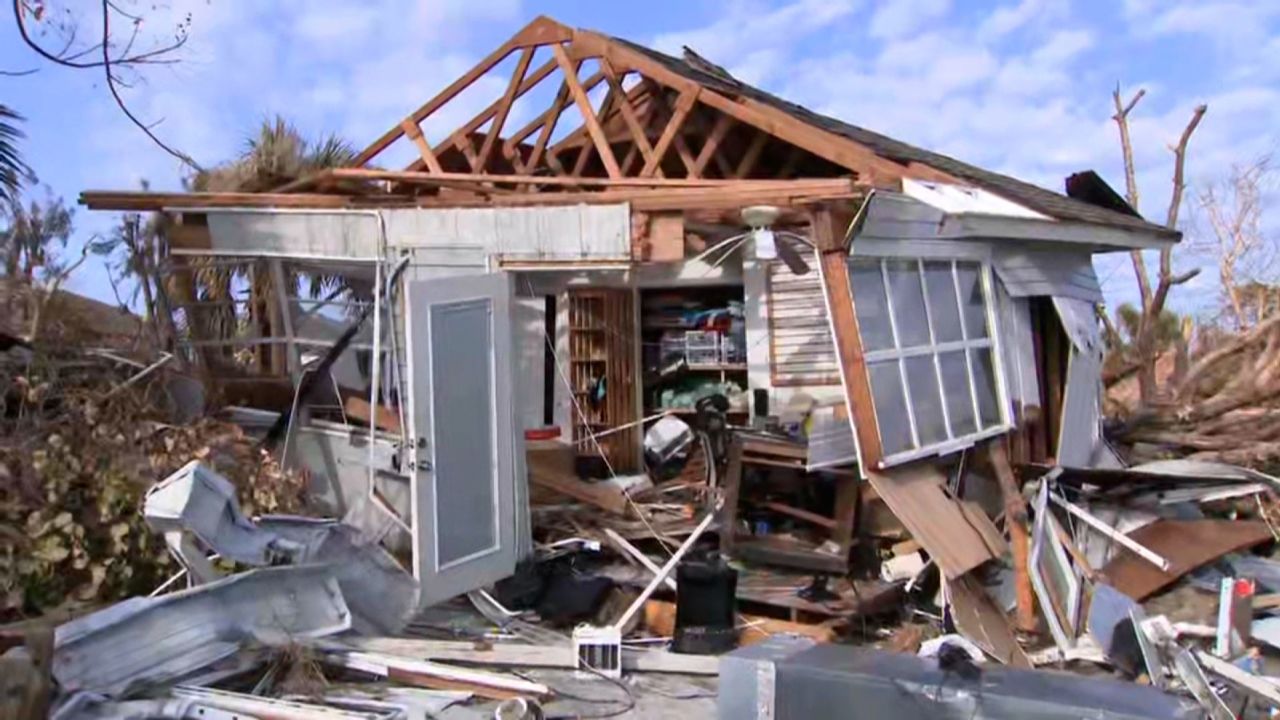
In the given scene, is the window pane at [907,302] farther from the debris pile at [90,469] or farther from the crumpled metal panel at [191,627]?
the debris pile at [90,469]

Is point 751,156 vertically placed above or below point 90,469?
above

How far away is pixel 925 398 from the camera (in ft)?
29.4

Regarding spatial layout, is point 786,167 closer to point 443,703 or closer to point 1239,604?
point 1239,604

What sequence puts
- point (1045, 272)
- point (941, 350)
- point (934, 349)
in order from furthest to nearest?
point (1045, 272) → point (941, 350) → point (934, 349)

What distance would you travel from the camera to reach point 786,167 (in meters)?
11.8

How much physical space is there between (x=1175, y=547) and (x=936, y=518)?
2112 millimetres

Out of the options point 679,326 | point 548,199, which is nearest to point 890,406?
point 548,199

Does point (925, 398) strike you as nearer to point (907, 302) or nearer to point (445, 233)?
point (907, 302)

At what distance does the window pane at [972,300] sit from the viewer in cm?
975

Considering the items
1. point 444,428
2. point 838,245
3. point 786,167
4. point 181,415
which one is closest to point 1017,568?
point 838,245

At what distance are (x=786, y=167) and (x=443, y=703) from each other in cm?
710

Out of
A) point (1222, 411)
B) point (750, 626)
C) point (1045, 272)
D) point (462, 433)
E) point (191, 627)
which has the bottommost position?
point (750, 626)

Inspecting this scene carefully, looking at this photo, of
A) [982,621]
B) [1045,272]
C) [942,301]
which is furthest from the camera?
[1045,272]

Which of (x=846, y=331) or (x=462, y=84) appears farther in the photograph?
(x=462, y=84)
